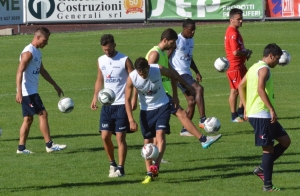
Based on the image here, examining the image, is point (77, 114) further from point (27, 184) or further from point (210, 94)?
point (27, 184)

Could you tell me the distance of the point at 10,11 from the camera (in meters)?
39.9

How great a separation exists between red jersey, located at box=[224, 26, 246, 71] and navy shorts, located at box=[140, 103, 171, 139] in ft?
20.6

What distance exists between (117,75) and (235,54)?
6078mm

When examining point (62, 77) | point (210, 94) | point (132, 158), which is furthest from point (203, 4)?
point (132, 158)

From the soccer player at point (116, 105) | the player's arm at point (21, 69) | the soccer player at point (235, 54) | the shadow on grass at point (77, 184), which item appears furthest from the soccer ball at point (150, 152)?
the soccer player at point (235, 54)

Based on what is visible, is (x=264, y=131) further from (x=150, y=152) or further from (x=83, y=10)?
(x=83, y=10)

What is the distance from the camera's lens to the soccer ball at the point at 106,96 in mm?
12883

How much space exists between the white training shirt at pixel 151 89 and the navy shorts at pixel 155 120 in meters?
0.07

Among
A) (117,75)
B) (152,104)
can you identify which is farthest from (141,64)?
(117,75)

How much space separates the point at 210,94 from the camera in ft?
77.7

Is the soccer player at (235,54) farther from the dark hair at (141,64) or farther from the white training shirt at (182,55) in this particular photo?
the dark hair at (141,64)

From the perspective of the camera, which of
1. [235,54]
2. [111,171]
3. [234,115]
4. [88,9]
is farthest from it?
[88,9]

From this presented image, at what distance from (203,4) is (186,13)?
94 cm

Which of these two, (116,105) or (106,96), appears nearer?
(106,96)
